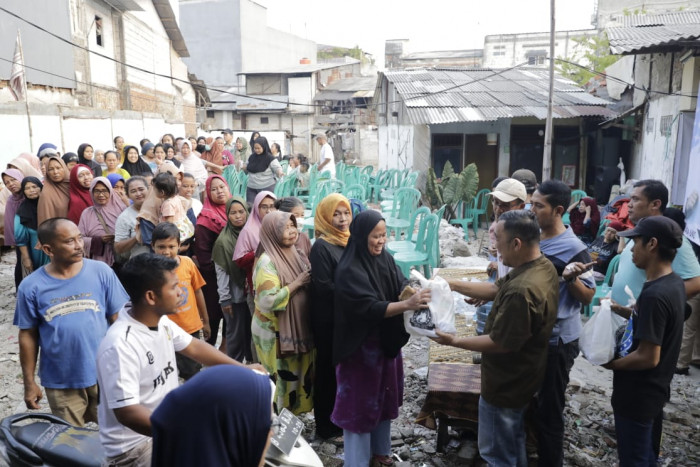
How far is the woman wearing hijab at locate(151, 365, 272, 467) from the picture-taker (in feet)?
4.50

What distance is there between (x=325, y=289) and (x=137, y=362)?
1.41 meters

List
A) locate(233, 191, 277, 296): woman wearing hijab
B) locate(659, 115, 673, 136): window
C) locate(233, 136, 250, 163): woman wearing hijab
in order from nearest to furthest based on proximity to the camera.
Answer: locate(233, 191, 277, 296): woman wearing hijab
locate(659, 115, 673, 136): window
locate(233, 136, 250, 163): woman wearing hijab

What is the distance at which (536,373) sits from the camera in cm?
262

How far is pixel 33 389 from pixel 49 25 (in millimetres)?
12610

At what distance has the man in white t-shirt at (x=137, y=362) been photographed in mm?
1915

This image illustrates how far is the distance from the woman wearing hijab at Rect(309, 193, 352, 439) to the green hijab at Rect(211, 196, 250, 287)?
96cm

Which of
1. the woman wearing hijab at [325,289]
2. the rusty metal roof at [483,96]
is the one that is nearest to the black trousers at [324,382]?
the woman wearing hijab at [325,289]

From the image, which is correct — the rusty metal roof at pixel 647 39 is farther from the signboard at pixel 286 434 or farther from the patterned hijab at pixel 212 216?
the signboard at pixel 286 434

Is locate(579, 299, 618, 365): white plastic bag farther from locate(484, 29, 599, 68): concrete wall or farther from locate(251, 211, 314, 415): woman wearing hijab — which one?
locate(484, 29, 599, 68): concrete wall

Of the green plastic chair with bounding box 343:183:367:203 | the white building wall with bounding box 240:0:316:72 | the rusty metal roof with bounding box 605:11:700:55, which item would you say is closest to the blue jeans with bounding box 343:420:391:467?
the rusty metal roof with bounding box 605:11:700:55

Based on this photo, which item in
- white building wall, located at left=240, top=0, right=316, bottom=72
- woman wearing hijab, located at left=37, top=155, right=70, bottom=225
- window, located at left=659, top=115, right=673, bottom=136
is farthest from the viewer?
white building wall, located at left=240, top=0, right=316, bottom=72

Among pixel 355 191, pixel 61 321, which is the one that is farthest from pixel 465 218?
pixel 61 321

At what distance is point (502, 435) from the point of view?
106 inches

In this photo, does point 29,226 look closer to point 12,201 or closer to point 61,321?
point 12,201
